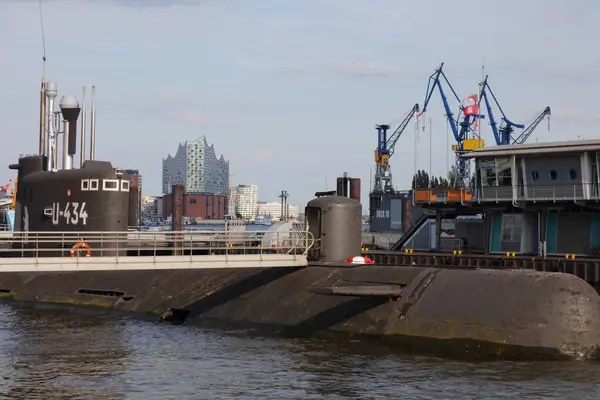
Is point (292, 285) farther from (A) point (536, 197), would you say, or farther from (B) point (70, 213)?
(A) point (536, 197)

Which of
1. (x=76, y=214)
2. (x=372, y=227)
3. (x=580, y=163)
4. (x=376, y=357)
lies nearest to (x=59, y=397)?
(x=376, y=357)

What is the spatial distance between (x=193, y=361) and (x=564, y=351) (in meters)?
8.89

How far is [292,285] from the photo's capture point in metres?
28.3

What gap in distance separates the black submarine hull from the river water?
673mm

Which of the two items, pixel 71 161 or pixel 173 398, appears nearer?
pixel 173 398

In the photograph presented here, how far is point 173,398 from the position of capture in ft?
60.8

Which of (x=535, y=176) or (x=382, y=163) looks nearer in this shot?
(x=535, y=176)

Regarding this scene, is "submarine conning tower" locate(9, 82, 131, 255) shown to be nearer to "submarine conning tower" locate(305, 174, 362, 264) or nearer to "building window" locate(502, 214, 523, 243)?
"submarine conning tower" locate(305, 174, 362, 264)

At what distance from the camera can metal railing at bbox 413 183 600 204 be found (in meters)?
43.7

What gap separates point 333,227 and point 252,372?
31.0 ft

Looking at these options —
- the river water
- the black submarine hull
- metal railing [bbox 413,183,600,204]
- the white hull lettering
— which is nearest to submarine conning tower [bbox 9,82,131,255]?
the white hull lettering

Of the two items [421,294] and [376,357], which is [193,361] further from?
[421,294]

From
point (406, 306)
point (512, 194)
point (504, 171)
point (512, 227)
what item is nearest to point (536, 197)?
point (512, 194)

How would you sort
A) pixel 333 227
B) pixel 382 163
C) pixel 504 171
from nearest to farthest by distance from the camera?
pixel 333 227 → pixel 504 171 → pixel 382 163
